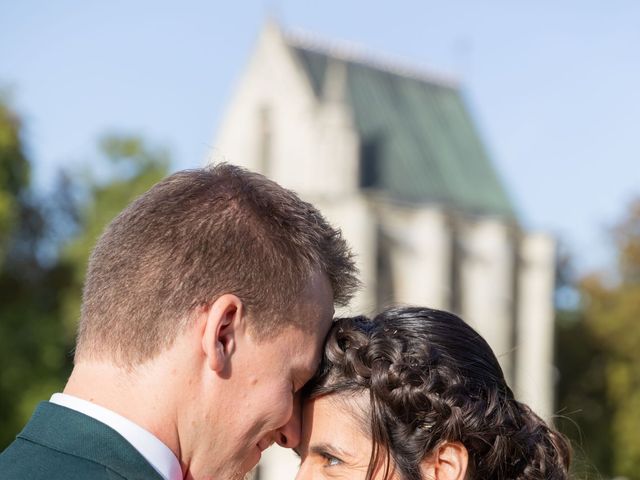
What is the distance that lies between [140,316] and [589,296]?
46758mm

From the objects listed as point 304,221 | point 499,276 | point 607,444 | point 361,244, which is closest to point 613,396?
point 607,444

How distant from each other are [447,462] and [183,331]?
1200 mm

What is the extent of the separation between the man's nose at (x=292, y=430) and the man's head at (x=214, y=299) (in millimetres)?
281

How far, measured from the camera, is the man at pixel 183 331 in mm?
3217

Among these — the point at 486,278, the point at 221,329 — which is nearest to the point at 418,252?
the point at 486,278

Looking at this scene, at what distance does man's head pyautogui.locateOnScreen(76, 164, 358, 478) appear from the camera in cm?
325

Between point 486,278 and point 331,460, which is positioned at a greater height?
point 486,278

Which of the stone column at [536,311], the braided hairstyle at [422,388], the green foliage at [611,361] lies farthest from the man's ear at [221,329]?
the stone column at [536,311]

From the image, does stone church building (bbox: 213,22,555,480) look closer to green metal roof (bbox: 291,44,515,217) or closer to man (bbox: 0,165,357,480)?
green metal roof (bbox: 291,44,515,217)

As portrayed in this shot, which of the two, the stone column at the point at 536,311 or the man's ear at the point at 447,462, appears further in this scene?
the stone column at the point at 536,311

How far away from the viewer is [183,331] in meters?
3.26

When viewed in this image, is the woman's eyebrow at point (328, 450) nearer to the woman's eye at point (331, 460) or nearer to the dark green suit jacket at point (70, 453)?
the woman's eye at point (331, 460)

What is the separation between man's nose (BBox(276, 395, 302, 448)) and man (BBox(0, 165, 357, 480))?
0.34 meters

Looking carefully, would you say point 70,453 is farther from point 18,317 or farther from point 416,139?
point 416,139
